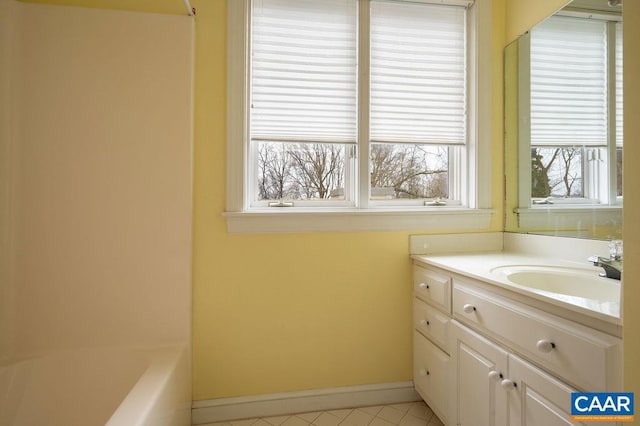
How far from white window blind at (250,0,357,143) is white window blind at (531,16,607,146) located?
966mm

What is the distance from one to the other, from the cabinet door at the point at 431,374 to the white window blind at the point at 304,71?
1171mm

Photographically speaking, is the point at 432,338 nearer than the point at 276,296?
→ Yes

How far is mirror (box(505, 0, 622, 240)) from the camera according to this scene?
1.34 metres

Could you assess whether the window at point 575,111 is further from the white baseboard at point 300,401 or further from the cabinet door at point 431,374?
the white baseboard at point 300,401

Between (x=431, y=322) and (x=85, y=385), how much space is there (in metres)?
1.60

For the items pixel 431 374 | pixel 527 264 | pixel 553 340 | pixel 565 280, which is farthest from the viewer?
pixel 431 374

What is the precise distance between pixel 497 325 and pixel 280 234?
105cm

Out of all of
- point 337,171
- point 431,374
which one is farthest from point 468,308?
point 337,171

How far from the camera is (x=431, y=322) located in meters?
1.58

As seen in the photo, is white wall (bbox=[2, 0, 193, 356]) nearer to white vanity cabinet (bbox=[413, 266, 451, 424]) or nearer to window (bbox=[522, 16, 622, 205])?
white vanity cabinet (bbox=[413, 266, 451, 424])

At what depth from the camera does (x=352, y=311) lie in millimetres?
1756

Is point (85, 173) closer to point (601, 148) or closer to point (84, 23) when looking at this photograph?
point (84, 23)

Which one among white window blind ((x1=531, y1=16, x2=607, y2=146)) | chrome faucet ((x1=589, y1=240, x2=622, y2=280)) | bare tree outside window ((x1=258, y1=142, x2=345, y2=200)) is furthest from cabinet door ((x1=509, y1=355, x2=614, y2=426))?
bare tree outside window ((x1=258, y1=142, x2=345, y2=200))

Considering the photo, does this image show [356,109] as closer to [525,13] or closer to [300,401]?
[525,13]
